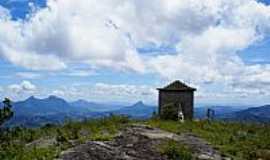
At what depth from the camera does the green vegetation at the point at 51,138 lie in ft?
51.3

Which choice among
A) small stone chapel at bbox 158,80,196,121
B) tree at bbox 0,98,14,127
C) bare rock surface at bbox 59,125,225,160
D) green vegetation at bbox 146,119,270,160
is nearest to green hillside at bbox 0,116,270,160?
green vegetation at bbox 146,119,270,160

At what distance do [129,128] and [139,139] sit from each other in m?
3.41

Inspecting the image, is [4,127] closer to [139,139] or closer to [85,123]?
[139,139]

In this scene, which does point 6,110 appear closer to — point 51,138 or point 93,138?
point 93,138

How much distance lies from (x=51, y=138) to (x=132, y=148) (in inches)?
196

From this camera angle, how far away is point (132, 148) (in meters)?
17.7

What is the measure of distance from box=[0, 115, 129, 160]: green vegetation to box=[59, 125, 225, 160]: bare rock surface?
629 millimetres

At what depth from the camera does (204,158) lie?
1727cm

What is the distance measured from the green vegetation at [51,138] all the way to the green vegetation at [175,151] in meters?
2.44

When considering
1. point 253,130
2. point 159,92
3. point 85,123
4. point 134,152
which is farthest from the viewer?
point 159,92

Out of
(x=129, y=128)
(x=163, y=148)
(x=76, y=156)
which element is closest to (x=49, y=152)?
(x=76, y=156)

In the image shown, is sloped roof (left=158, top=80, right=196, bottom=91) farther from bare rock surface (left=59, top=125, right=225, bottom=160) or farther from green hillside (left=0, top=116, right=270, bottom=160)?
bare rock surface (left=59, top=125, right=225, bottom=160)

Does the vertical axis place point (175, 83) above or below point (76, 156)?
above

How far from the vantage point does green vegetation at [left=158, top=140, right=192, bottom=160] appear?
55.7 ft
